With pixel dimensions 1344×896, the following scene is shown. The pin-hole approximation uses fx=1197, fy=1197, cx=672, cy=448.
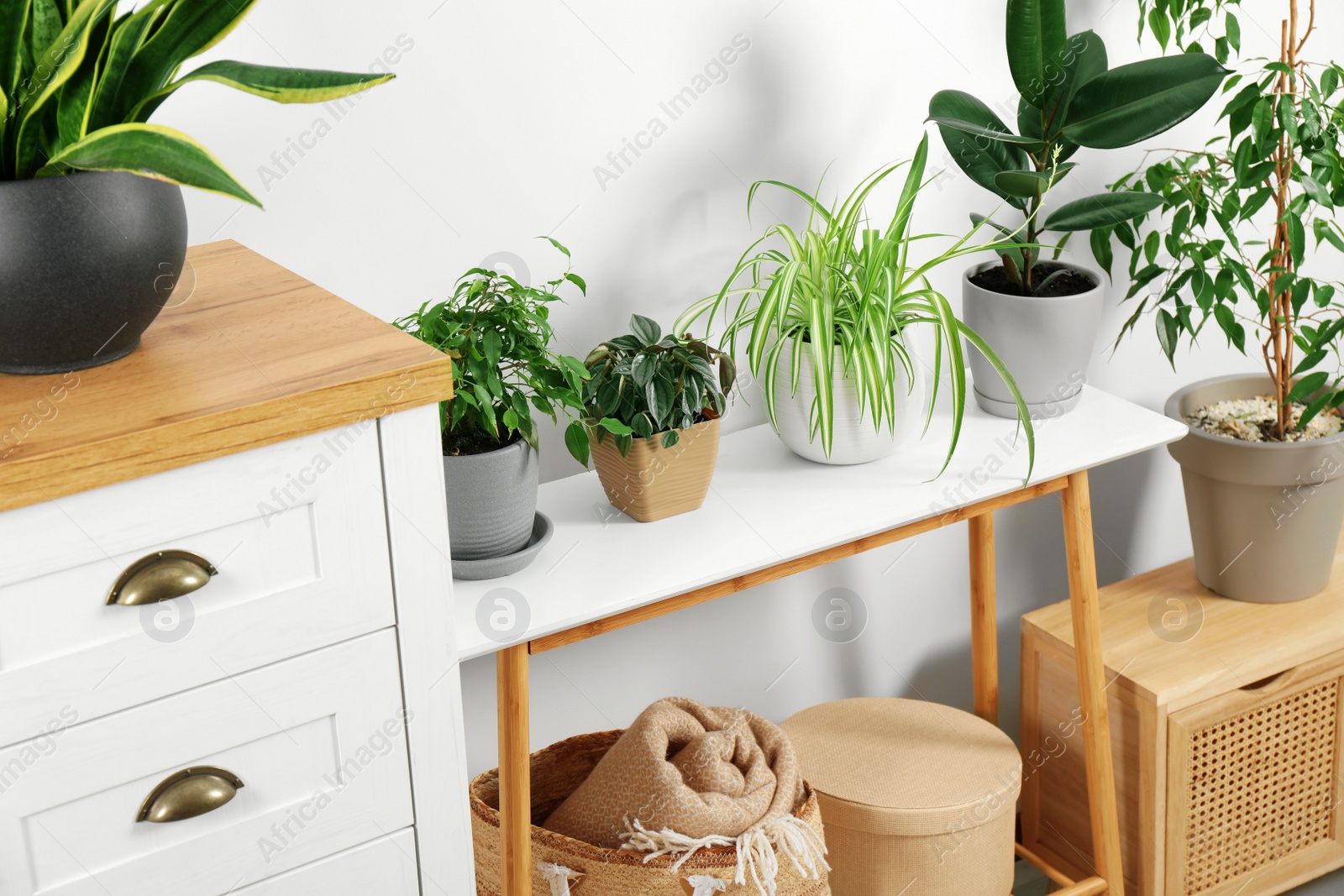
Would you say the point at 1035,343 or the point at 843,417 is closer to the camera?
the point at 843,417

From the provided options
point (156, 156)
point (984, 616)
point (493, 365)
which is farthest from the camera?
point (984, 616)

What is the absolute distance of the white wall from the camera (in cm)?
142

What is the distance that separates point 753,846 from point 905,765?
45 centimetres

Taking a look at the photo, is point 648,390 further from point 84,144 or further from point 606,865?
point 84,144

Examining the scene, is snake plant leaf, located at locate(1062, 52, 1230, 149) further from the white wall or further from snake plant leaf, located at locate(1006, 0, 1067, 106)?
the white wall

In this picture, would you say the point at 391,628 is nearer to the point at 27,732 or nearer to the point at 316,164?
the point at 27,732

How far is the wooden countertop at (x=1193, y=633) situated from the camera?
1811 millimetres

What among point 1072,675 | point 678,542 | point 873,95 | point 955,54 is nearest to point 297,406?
point 678,542

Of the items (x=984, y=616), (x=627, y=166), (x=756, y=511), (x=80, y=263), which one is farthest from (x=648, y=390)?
(x=984, y=616)

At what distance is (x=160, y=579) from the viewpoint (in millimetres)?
912

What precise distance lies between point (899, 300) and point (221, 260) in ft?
2.69

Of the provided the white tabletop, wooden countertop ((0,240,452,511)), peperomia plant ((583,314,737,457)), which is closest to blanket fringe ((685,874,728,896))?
the white tabletop

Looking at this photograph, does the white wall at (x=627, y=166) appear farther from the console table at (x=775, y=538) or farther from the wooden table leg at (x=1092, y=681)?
the wooden table leg at (x=1092, y=681)

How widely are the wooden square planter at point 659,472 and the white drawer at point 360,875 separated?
19.0 inches
